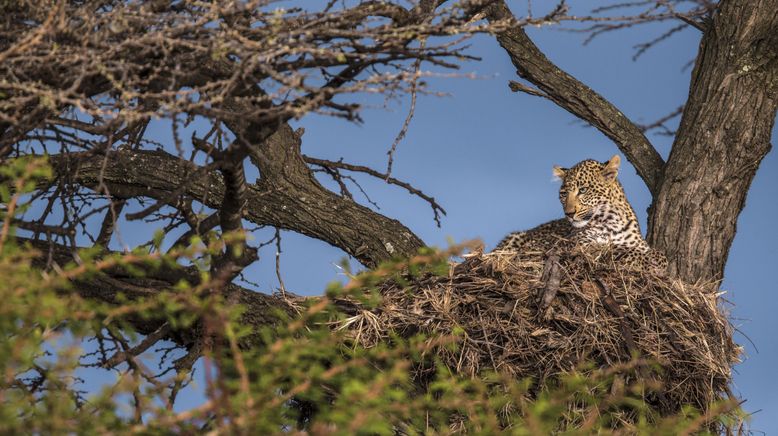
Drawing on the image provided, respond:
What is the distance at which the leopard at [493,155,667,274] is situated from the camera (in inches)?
319

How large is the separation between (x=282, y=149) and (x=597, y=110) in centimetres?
240

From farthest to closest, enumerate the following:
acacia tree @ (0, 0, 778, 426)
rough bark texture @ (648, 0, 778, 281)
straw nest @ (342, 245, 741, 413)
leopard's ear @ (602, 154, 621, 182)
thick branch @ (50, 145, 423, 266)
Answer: leopard's ear @ (602, 154, 621, 182)
rough bark texture @ (648, 0, 778, 281)
thick branch @ (50, 145, 423, 266)
straw nest @ (342, 245, 741, 413)
acacia tree @ (0, 0, 778, 426)

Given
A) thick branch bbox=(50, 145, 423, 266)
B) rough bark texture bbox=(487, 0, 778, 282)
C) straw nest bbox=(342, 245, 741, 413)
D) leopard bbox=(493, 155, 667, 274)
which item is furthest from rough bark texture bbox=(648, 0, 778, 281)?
thick branch bbox=(50, 145, 423, 266)

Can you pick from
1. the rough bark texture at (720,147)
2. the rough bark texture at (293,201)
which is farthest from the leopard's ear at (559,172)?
the rough bark texture at (293,201)

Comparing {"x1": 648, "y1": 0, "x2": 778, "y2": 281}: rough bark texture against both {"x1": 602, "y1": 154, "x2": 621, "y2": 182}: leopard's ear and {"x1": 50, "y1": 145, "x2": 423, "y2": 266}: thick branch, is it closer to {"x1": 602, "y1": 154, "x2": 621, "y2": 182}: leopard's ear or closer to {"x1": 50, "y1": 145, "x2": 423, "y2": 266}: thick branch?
{"x1": 602, "y1": 154, "x2": 621, "y2": 182}: leopard's ear

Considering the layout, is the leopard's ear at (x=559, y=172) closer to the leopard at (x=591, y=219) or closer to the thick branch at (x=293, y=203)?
the leopard at (x=591, y=219)

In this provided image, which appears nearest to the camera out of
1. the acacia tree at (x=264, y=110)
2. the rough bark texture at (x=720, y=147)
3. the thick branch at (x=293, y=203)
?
the acacia tree at (x=264, y=110)

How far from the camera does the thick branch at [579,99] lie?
341 inches

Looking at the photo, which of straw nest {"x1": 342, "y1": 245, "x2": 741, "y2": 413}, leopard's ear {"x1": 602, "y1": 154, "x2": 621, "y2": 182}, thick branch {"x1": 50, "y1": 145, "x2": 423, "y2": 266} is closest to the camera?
straw nest {"x1": 342, "y1": 245, "x2": 741, "y2": 413}

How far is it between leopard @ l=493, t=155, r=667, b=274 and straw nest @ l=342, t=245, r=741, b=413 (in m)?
0.63

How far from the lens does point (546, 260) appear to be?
7.15 metres

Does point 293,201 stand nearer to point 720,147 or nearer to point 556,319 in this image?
point 556,319

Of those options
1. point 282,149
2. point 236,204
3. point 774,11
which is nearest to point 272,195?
point 282,149

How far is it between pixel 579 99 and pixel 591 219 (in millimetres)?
933
